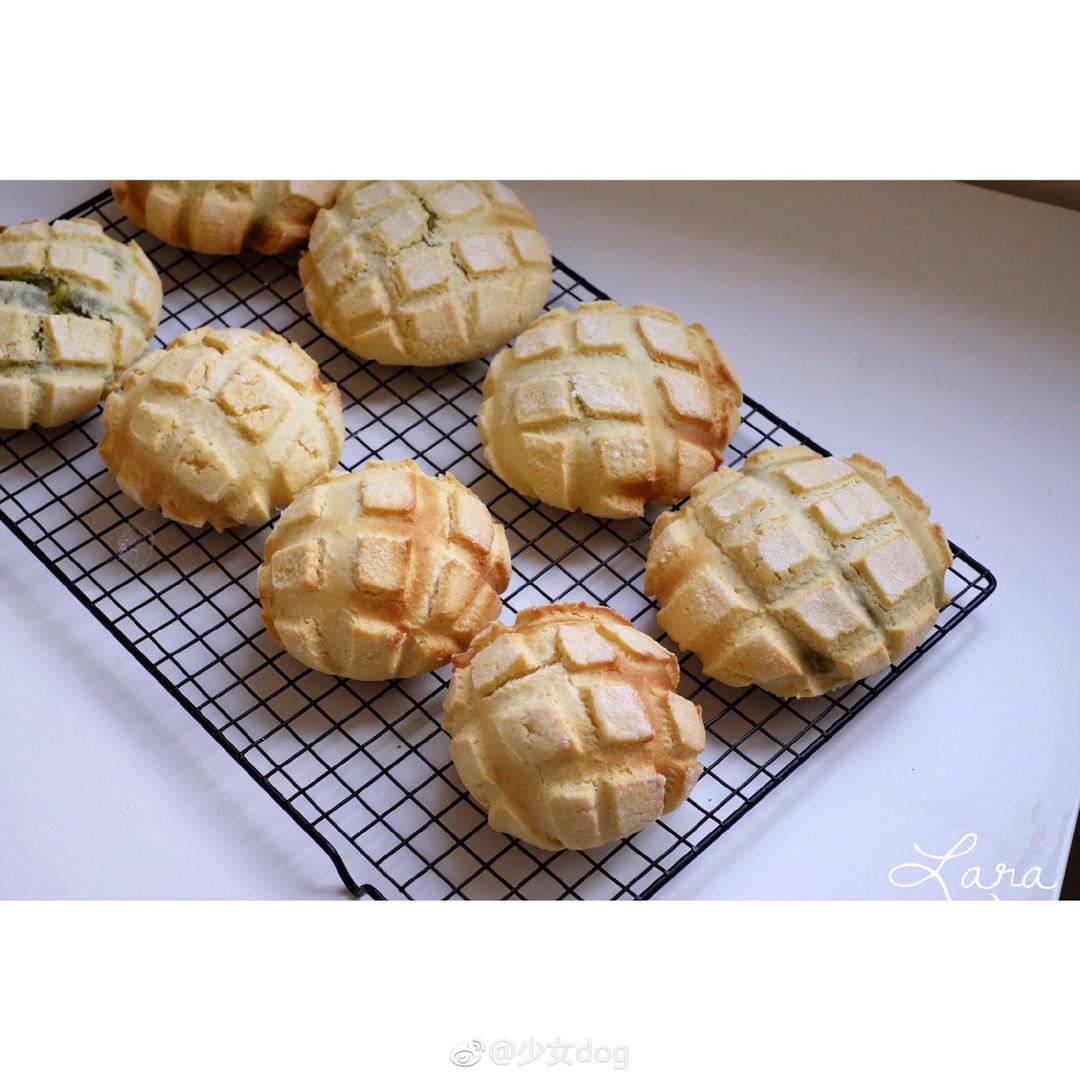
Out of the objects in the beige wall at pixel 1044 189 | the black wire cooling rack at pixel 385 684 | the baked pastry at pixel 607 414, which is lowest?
the black wire cooling rack at pixel 385 684

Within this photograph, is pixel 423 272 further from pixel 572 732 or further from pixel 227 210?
pixel 572 732

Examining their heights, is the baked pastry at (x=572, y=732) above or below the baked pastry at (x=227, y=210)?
below

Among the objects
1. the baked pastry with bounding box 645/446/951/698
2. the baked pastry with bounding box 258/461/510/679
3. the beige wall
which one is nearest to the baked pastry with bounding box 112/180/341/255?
the baked pastry with bounding box 258/461/510/679

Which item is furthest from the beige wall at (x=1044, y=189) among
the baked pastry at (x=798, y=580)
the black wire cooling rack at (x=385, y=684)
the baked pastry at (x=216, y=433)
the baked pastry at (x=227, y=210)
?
the baked pastry at (x=216, y=433)

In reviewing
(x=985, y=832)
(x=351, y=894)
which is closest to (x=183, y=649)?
(x=351, y=894)

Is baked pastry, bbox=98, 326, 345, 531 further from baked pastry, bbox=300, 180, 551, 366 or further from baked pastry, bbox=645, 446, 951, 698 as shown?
baked pastry, bbox=645, 446, 951, 698

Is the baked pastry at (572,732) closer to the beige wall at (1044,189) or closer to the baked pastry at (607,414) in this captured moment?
the baked pastry at (607,414)

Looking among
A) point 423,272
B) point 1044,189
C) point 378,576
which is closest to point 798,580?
point 378,576

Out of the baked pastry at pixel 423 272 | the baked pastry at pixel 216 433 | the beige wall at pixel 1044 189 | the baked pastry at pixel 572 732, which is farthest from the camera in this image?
the beige wall at pixel 1044 189
